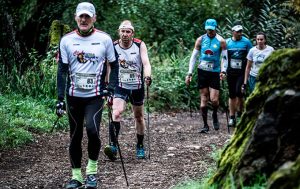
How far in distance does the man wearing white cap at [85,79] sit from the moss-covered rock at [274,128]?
2.41 m

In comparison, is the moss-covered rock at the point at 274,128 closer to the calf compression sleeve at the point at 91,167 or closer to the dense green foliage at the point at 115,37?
the dense green foliage at the point at 115,37

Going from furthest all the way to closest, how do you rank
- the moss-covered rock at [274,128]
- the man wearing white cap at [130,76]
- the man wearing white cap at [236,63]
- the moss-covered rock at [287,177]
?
1. the man wearing white cap at [236,63]
2. the man wearing white cap at [130,76]
3. the moss-covered rock at [274,128]
4. the moss-covered rock at [287,177]

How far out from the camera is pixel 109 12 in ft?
60.7

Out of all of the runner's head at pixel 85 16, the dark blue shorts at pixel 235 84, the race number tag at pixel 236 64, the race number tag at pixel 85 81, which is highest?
the runner's head at pixel 85 16

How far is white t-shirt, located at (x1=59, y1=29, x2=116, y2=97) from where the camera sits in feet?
23.2

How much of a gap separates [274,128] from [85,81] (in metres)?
3.03

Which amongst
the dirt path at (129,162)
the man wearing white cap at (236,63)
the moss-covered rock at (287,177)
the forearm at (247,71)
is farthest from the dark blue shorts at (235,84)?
the moss-covered rock at (287,177)

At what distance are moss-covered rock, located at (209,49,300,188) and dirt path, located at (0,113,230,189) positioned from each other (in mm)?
2532

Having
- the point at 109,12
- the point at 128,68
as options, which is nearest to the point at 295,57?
the point at 128,68

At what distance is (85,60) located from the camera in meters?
7.07

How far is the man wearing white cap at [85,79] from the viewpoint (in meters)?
7.04

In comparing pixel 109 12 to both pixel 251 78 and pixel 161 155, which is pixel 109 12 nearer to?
pixel 251 78

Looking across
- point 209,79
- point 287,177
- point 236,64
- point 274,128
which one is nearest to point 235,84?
point 236,64

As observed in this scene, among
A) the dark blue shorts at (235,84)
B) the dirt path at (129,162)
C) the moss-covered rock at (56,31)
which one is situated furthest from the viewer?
the moss-covered rock at (56,31)
